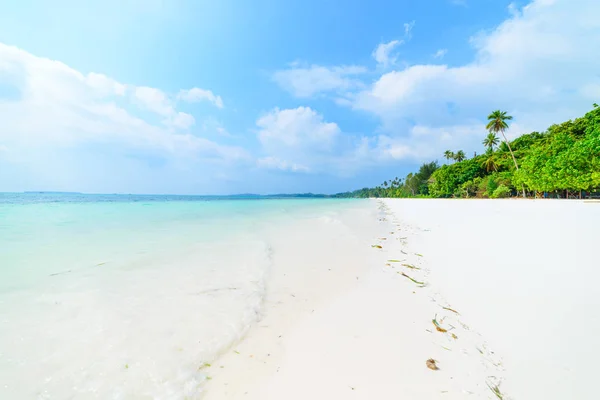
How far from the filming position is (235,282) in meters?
4.52

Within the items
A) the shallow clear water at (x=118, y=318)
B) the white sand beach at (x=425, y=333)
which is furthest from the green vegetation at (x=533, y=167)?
the shallow clear water at (x=118, y=318)

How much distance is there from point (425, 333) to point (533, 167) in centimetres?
4428

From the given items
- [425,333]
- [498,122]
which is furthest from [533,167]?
[425,333]

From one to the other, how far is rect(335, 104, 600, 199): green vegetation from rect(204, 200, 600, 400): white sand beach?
3047cm

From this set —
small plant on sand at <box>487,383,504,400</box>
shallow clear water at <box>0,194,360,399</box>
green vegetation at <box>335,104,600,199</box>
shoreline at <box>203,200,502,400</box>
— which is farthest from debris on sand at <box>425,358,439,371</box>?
green vegetation at <box>335,104,600,199</box>

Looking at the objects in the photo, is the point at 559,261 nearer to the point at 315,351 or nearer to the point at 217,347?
the point at 315,351

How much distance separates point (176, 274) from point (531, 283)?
668 centimetres

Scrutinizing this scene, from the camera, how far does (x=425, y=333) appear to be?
273cm

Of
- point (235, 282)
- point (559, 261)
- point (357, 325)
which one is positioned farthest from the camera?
point (559, 261)

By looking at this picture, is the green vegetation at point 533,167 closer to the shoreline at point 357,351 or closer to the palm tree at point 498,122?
the palm tree at point 498,122

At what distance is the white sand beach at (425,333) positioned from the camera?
198cm

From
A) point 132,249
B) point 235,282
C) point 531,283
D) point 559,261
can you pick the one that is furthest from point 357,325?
point 132,249

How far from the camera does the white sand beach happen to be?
1982mm

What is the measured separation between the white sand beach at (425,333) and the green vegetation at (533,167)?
3047cm
